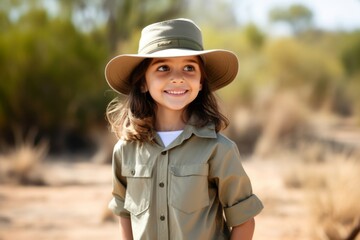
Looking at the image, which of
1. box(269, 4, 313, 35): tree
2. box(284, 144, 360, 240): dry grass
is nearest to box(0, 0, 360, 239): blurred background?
box(284, 144, 360, 240): dry grass

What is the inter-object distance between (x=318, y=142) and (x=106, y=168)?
4.34 metres

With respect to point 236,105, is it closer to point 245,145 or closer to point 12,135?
point 245,145

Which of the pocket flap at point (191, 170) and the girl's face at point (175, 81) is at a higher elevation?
the girl's face at point (175, 81)

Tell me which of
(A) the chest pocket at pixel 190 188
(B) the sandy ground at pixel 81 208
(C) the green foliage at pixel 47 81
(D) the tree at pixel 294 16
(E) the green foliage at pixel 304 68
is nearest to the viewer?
(A) the chest pocket at pixel 190 188

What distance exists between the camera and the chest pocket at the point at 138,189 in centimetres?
255

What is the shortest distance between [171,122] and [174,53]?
310 mm

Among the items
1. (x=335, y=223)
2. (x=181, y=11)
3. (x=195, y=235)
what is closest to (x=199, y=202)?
(x=195, y=235)

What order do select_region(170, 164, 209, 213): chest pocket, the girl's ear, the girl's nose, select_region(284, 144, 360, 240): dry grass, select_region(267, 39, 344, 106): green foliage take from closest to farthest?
select_region(170, 164, 209, 213): chest pocket < the girl's nose < the girl's ear < select_region(284, 144, 360, 240): dry grass < select_region(267, 39, 344, 106): green foliage

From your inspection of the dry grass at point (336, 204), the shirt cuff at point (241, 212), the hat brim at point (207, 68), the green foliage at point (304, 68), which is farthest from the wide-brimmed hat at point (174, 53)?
the green foliage at point (304, 68)

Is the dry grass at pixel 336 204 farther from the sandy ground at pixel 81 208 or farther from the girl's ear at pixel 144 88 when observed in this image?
the girl's ear at pixel 144 88

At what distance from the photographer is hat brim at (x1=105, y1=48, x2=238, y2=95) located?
273 centimetres

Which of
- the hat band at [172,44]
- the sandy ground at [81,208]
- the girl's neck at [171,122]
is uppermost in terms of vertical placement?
the hat band at [172,44]

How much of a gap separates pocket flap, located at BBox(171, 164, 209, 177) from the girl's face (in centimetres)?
26

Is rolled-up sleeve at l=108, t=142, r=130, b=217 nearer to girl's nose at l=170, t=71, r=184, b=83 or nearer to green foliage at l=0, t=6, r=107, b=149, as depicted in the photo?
girl's nose at l=170, t=71, r=184, b=83
